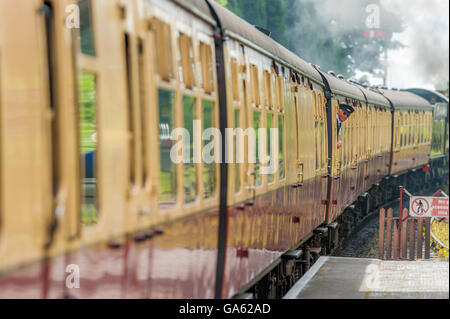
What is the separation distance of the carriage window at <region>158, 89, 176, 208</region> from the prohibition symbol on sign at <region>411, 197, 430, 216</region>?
9.72m

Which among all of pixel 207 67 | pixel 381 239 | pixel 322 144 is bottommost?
pixel 381 239

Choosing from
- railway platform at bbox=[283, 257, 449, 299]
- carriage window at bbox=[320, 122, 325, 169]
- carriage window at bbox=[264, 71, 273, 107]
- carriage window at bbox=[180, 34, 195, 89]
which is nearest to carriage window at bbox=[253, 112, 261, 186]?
carriage window at bbox=[264, 71, 273, 107]

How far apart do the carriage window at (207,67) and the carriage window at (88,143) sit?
72.0 inches

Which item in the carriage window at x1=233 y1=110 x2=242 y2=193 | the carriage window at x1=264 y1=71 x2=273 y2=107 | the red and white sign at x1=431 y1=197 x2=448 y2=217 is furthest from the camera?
the red and white sign at x1=431 y1=197 x2=448 y2=217

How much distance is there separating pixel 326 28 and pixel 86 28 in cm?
5251

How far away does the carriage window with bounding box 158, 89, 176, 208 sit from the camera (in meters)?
4.91

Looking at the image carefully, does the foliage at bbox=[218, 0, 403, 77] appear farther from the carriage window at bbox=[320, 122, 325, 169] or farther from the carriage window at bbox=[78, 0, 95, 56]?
the carriage window at bbox=[78, 0, 95, 56]

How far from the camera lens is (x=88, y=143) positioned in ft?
13.8

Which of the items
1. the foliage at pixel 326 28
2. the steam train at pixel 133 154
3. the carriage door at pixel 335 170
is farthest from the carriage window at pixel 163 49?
the foliage at pixel 326 28

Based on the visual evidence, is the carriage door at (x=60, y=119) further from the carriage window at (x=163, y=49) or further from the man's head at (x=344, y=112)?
the man's head at (x=344, y=112)

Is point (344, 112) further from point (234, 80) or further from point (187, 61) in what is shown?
point (187, 61)

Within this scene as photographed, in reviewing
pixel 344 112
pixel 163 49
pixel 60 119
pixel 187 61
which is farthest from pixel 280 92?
pixel 344 112

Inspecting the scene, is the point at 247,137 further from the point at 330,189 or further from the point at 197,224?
the point at 330,189

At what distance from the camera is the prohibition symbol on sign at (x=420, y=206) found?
1430 cm
